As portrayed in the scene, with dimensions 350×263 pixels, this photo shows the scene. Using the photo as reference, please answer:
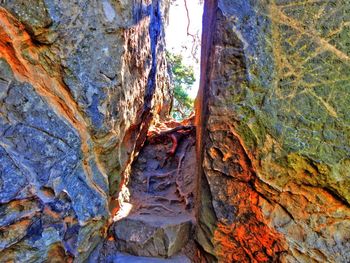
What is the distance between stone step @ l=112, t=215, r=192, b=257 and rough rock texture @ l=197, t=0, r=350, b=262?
87 centimetres

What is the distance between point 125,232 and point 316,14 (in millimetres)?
3033

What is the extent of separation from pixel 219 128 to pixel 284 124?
0.58 m

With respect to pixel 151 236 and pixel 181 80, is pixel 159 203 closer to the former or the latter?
pixel 151 236

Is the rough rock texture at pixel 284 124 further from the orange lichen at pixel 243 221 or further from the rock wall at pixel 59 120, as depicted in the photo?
the rock wall at pixel 59 120

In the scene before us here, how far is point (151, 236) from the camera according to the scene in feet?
11.0

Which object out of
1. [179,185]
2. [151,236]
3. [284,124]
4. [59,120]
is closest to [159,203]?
[179,185]

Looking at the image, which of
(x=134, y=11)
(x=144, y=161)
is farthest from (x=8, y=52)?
(x=144, y=161)

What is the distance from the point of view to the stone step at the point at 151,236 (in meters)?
3.33

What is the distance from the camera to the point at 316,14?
2518mm

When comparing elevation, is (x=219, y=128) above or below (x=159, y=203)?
above

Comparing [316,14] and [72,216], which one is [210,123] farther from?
[72,216]

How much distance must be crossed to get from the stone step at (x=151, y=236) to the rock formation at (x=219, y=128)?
1.41 ft

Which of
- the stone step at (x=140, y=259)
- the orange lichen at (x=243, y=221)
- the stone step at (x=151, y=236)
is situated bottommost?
the stone step at (x=140, y=259)

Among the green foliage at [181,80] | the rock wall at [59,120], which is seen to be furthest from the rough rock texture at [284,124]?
the green foliage at [181,80]
